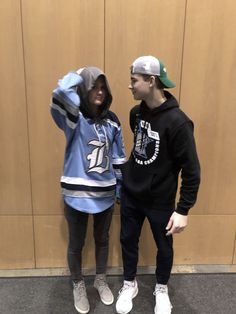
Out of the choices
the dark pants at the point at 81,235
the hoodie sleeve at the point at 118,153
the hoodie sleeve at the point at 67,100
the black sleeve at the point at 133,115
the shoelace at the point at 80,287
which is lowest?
the shoelace at the point at 80,287

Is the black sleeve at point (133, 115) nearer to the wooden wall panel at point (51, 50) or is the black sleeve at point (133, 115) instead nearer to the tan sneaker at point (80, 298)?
the wooden wall panel at point (51, 50)

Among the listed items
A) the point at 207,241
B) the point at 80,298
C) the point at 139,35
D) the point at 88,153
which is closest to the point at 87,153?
the point at 88,153

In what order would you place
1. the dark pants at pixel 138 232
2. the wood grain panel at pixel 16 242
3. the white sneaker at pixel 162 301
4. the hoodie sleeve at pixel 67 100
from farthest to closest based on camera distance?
the wood grain panel at pixel 16 242 → the white sneaker at pixel 162 301 → the dark pants at pixel 138 232 → the hoodie sleeve at pixel 67 100

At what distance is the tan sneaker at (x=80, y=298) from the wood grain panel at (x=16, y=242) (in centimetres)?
45

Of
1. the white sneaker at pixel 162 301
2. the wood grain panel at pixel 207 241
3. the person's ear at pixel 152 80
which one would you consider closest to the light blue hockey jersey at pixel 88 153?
the person's ear at pixel 152 80

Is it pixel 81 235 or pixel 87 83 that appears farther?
pixel 81 235

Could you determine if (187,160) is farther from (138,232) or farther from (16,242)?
(16,242)

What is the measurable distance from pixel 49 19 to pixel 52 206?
1.13m

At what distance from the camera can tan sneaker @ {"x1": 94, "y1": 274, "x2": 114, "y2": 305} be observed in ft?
6.39

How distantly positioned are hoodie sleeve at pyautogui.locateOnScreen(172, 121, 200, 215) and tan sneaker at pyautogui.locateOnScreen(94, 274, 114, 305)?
75 cm

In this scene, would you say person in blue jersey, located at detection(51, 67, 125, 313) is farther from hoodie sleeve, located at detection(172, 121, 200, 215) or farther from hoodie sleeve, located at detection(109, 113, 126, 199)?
hoodie sleeve, located at detection(172, 121, 200, 215)

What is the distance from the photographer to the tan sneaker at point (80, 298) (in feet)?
6.12

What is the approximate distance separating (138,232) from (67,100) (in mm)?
862

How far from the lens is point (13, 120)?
6.48 ft
